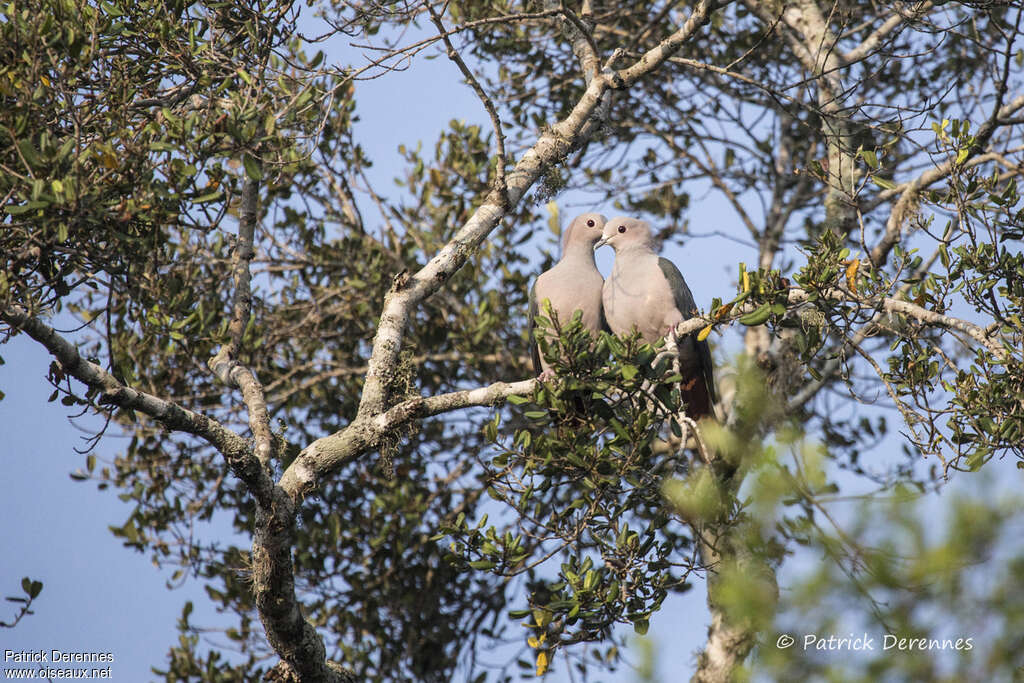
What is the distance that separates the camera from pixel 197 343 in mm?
5746

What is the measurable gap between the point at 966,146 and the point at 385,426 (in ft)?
9.97

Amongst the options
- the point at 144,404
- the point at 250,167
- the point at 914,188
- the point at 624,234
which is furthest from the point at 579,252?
the point at 144,404

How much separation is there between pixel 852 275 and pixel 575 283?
Answer: 181cm

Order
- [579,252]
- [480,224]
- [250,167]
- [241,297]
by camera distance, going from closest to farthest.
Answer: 1. [250,167]
2. [480,224]
3. [241,297]
4. [579,252]

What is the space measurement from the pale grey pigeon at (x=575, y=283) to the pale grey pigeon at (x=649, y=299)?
83 mm

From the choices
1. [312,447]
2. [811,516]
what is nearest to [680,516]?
[312,447]

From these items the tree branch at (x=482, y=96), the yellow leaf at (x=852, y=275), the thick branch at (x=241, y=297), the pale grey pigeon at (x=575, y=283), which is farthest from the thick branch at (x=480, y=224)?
the yellow leaf at (x=852, y=275)

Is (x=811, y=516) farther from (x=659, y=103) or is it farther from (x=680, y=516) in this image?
(x=659, y=103)

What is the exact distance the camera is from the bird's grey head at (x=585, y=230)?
586 cm

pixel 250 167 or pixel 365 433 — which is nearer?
pixel 250 167

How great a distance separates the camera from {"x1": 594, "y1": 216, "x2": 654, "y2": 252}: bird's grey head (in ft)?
19.2

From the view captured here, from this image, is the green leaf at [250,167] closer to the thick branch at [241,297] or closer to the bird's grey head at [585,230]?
the thick branch at [241,297]

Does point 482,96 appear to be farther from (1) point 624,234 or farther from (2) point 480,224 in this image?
(1) point 624,234

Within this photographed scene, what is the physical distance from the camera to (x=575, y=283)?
5.45 meters
